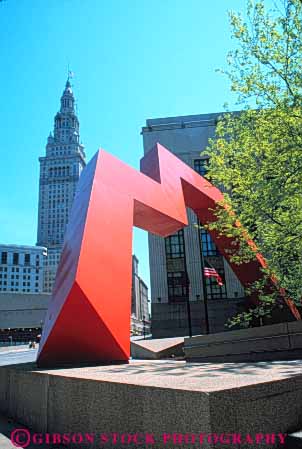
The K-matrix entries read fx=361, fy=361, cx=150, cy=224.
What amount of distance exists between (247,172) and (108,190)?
16.5 feet

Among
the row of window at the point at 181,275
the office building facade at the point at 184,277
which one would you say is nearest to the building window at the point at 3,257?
the office building facade at the point at 184,277

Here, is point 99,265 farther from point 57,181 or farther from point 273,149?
point 57,181

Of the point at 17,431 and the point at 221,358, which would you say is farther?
the point at 221,358

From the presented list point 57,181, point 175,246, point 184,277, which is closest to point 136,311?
point 57,181

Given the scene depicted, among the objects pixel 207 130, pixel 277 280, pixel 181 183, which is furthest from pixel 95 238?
pixel 207 130

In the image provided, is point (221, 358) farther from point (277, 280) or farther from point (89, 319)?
point (89, 319)

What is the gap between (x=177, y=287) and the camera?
29.8m

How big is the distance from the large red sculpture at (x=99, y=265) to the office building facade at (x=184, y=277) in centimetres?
1850

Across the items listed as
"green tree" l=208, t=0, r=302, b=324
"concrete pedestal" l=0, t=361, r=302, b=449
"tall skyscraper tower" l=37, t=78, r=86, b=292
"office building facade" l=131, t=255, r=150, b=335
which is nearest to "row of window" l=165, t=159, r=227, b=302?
"green tree" l=208, t=0, r=302, b=324

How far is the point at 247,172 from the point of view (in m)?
11.7

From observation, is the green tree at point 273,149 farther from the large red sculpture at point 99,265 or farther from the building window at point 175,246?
the building window at point 175,246

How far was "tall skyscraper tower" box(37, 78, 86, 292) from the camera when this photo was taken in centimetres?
13962

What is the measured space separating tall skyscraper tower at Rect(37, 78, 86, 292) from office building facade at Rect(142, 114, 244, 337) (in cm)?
10875

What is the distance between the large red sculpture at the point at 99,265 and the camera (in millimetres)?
7004
